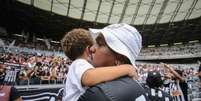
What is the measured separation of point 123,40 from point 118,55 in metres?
0.07

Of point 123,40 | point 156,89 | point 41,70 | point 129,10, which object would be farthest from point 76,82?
point 129,10

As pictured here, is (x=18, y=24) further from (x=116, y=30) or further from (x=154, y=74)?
(x=116, y=30)

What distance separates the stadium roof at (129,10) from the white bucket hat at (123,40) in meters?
33.4

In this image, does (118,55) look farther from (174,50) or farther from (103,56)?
(174,50)

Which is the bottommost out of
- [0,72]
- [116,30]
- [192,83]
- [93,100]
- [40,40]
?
[40,40]

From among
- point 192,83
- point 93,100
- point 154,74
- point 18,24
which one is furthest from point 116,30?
point 18,24

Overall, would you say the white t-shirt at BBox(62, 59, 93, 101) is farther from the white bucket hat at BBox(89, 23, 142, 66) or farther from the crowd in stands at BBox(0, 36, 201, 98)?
the crowd in stands at BBox(0, 36, 201, 98)

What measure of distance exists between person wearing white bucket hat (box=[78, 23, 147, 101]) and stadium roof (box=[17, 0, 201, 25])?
3338 cm

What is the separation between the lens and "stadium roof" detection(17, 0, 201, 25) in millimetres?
36031

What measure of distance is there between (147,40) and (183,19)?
290 inches

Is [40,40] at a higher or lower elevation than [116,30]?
lower

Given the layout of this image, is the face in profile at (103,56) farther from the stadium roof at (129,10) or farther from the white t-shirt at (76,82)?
the stadium roof at (129,10)

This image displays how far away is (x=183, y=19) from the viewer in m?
42.3

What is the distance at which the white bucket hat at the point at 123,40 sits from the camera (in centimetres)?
154
